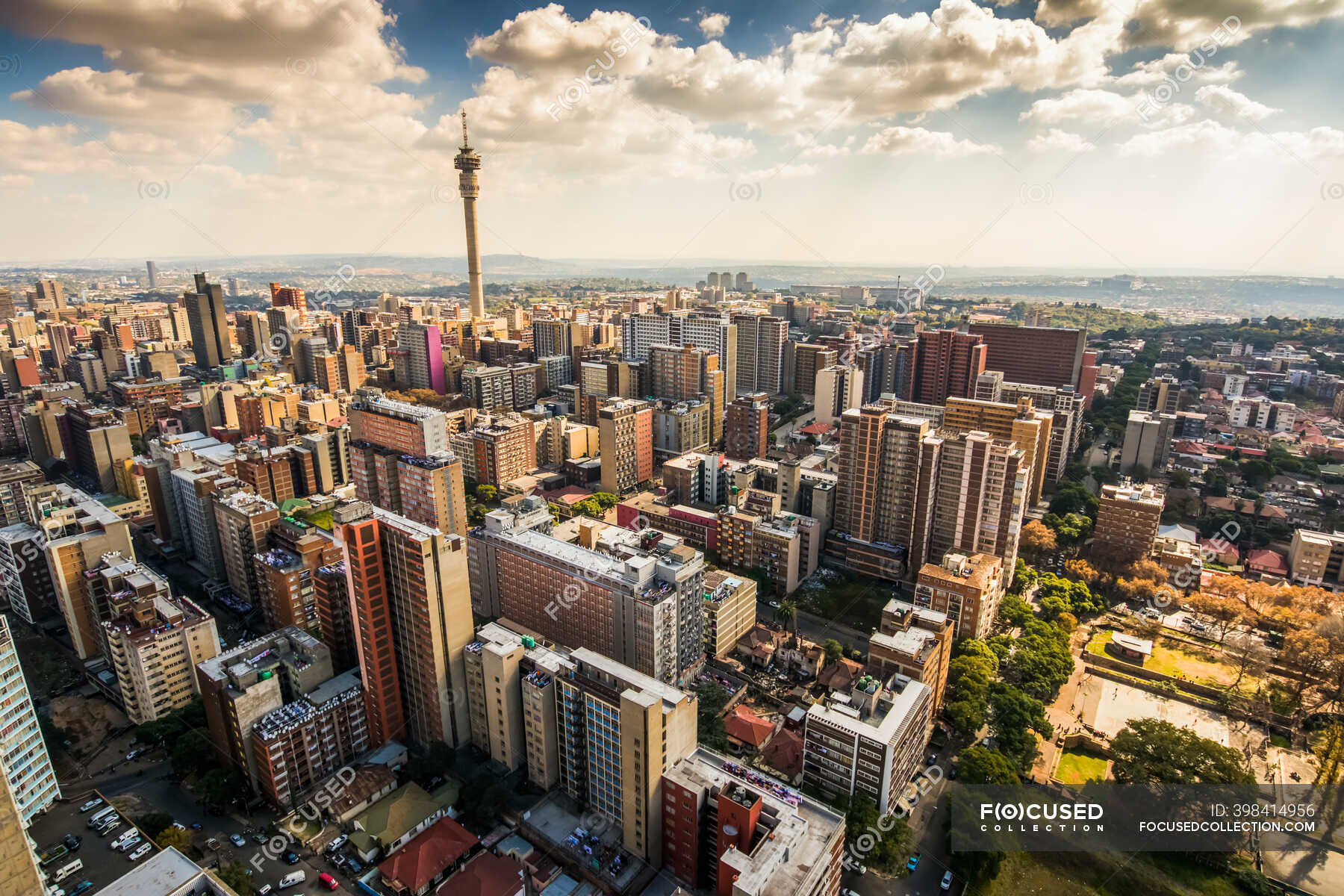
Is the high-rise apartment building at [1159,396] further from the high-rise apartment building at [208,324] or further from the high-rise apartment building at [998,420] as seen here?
the high-rise apartment building at [208,324]

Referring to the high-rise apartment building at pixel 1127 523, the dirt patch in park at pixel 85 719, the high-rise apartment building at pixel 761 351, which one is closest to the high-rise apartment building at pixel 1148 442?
the high-rise apartment building at pixel 1127 523

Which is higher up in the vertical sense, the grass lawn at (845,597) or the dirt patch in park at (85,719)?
the grass lawn at (845,597)

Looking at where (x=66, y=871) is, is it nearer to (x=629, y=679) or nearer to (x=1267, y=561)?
(x=629, y=679)

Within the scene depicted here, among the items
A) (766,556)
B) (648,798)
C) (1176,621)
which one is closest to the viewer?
(648,798)

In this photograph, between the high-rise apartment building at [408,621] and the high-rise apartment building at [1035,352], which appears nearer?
the high-rise apartment building at [408,621]

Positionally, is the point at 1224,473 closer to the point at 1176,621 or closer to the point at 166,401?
the point at 1176,621

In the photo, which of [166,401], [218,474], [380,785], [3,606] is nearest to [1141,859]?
[380,785]

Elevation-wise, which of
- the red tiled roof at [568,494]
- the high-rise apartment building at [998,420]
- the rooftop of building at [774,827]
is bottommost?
the red tiled roof at [568,494]
